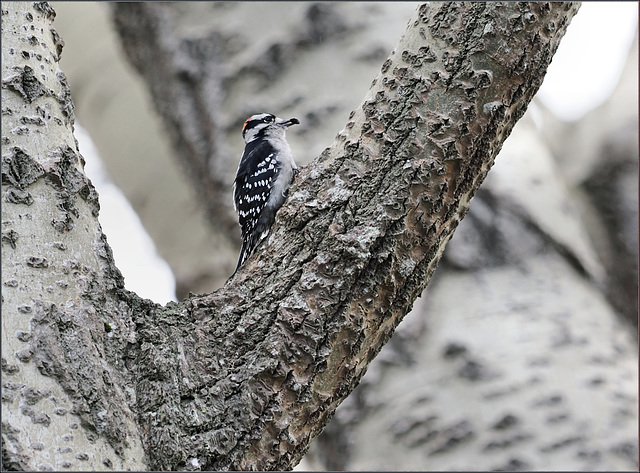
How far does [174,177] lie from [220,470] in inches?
134

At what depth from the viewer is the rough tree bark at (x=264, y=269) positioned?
1.20m

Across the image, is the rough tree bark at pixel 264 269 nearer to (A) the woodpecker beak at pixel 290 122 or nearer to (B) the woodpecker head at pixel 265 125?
(A) the woodpecker beak at pixel 290 122

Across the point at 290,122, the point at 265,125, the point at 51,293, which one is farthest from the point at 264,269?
the point at 265,125

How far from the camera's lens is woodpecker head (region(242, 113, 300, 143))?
322 centimetres

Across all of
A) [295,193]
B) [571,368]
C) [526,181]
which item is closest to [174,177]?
[526,181]

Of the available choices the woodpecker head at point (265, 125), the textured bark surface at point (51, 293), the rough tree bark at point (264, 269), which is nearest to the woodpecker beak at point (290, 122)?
the woodpecker head at point (265, 125)

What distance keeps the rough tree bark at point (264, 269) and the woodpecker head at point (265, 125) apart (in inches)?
66.4

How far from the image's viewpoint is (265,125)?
10.9ft

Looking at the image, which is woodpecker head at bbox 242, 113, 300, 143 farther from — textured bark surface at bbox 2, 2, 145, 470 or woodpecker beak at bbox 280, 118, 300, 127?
textured bark surface at bbox 2, 2, 145, 470

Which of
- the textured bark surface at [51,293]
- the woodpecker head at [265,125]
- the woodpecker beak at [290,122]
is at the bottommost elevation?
the textured bark surface at [51,293]

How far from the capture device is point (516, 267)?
3.28 metres

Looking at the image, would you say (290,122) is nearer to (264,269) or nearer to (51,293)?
(264,269)

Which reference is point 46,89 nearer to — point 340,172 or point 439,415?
point 340,172

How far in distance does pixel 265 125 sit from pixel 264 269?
1.95 meters
